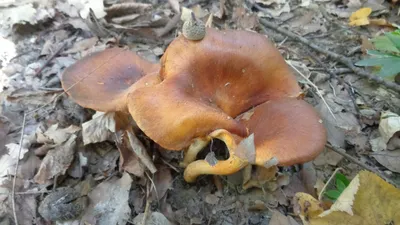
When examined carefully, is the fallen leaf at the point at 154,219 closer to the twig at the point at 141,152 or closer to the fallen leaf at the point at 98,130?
the twig at the point at 141,152

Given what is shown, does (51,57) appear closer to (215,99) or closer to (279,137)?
(215,99)

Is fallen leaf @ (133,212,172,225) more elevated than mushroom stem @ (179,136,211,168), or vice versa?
mushroom stem @ (179,136,211,168)

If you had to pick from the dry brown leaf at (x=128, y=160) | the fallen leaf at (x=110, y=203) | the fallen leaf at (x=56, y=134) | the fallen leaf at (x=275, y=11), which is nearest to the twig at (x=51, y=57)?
the fallen leaf at (x=56, y=134)

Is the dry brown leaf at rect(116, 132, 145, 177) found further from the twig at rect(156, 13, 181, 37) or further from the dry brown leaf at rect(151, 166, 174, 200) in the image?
the twig at rect(156, 13, 181, 37)

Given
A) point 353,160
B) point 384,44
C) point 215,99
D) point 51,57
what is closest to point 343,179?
point 353,160

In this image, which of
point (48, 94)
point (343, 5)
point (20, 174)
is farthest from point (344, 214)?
point (343, 5)

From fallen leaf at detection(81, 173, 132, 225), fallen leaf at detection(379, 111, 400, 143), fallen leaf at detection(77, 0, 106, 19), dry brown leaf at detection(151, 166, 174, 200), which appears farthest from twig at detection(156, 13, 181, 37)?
fallen leaf at detection(379, 111, 400, 143)

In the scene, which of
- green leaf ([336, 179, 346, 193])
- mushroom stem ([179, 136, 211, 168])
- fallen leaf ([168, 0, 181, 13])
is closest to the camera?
mushroom stem ([179, 136, 211, 168])
